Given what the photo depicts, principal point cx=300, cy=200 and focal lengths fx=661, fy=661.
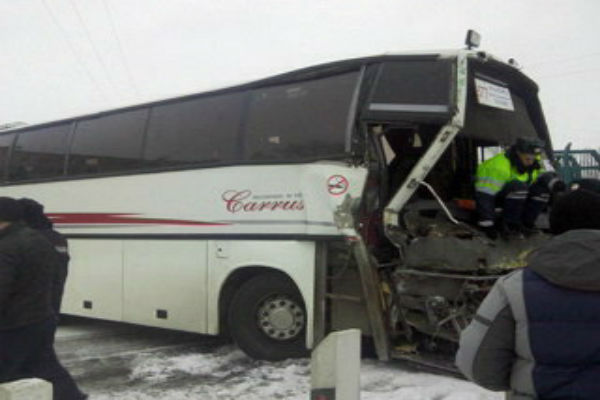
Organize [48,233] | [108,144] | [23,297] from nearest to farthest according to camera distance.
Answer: [23,297] < [48,233] < [108,144]

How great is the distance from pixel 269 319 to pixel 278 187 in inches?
54.7

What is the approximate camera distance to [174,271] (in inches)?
303

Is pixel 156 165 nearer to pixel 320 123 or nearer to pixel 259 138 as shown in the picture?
pixel 259 138

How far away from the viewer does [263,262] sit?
6.77m

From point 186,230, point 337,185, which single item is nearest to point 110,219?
point 186,230

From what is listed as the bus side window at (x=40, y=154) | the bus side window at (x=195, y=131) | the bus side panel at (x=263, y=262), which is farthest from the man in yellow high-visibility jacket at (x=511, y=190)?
the bus side window at (x=40, y=154)

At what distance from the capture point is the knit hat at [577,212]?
2.42m

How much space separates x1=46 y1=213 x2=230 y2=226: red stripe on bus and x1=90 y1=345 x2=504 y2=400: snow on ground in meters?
1.52

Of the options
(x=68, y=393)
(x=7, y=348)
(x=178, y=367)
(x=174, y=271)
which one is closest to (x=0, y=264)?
(x=7, y=348)

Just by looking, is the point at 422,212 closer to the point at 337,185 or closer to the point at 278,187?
the point at 337,185

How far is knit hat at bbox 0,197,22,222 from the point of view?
15.6 ft

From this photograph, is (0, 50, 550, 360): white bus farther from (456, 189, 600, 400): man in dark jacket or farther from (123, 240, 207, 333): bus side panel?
(456, 189, 600, 400): man in dark jacket

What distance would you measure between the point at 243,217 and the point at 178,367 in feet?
5.56

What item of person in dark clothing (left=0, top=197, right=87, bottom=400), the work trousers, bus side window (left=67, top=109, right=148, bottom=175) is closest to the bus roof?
bus side window (left=67, top=109, right=148, bottom=175)
